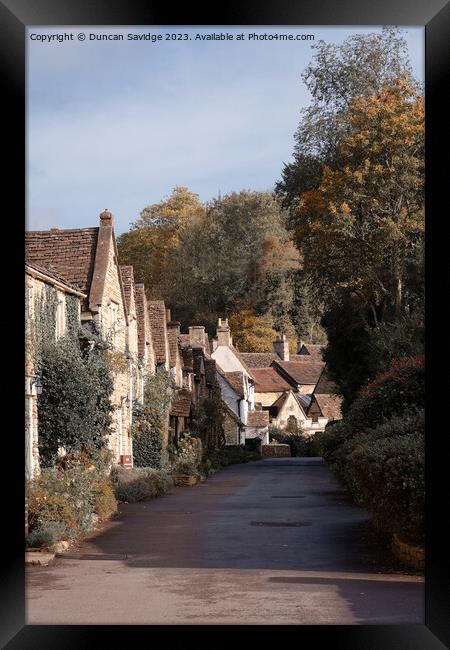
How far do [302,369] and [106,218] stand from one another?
6356 cm

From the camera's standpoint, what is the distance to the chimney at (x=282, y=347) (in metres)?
88.4

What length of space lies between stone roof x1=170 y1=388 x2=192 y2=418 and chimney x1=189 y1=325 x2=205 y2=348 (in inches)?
442

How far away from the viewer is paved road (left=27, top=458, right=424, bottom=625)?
34.8 ft

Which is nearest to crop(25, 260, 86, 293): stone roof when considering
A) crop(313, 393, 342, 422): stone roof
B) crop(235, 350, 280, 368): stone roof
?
crop(235, 350, 280, 368): stone roof

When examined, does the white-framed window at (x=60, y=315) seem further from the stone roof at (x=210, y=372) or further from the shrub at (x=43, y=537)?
the stone roof at (x=210, y=372)

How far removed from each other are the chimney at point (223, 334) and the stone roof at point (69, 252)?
2665 cm

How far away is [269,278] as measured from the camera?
41.2 metres

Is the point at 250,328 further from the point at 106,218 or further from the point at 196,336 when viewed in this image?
the point at 106,218

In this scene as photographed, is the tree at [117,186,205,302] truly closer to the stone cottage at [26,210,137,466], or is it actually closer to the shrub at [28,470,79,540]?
the stone cottage at [26,210,137,466]

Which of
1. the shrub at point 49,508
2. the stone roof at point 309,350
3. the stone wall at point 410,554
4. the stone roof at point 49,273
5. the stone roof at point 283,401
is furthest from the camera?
the stone roof at point 309,350

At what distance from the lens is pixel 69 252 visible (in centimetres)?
2950

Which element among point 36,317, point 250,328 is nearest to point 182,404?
point 250,328
